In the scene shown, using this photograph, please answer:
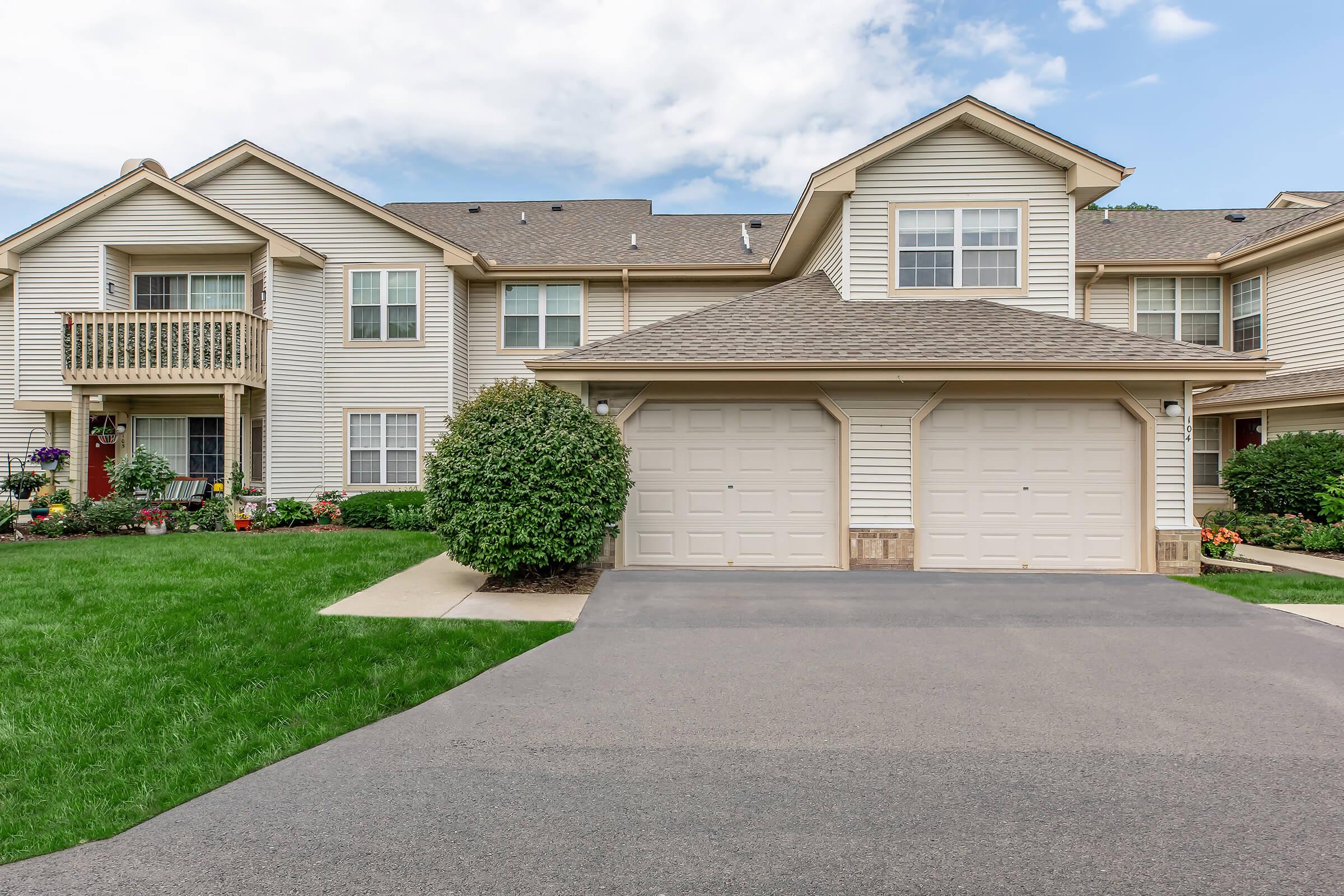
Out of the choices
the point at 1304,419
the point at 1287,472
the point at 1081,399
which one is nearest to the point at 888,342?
the point at 1081,399

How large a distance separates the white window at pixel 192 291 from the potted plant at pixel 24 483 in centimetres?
427

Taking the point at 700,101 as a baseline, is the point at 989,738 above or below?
below

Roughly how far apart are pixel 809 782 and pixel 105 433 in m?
18.0

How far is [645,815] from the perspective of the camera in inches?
136

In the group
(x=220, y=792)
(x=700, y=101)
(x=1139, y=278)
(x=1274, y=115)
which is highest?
(x=700, y=101)

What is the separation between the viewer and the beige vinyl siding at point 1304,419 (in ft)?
44.0

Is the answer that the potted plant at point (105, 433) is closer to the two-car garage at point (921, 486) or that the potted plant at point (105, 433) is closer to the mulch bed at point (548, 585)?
the mulch bed at point (548, 585)

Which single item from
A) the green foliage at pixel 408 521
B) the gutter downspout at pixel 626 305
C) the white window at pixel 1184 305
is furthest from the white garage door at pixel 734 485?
the white window at pixel 1184 305

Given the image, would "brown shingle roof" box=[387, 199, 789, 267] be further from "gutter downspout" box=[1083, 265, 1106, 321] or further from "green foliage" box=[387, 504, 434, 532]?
"gutter downspout" box=[1083, 265, 1106, 321]

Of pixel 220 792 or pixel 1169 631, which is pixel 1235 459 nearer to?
pixel 1169 631

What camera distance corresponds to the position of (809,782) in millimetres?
3836

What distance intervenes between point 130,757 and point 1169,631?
28.5ft

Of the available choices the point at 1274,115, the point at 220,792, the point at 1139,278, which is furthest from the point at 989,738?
the point at 1274,115

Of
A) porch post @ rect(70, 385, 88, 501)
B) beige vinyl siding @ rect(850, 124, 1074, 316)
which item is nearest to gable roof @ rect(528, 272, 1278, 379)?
beige vinyl siding @ rect(850, 124, 1074, 316)
